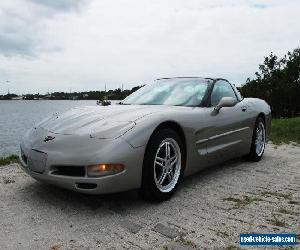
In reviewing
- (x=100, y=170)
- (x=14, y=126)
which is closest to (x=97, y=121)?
(x=100, y=170)

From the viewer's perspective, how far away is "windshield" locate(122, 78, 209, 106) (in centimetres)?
429

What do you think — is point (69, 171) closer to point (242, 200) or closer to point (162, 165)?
point (162, 165)

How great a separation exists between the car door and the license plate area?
181 cm

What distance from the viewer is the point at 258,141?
18.7 ft

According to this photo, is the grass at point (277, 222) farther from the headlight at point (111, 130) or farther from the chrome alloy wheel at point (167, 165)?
the headlight at point (111, 130)

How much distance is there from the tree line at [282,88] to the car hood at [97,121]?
35589 mm

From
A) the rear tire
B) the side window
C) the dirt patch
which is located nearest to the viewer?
the dirt patch

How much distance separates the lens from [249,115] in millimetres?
5266

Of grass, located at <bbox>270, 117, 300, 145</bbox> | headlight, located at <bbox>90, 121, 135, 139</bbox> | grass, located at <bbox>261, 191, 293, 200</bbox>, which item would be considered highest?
headlight, located at <bbox>90, 121, 135, 139</bbox>

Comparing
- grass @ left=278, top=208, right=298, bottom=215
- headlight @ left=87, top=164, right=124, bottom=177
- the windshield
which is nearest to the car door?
the windshield

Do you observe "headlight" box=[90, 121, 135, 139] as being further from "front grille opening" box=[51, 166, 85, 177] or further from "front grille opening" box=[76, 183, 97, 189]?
"front grille opening" box=[76, 183, 97, 189]

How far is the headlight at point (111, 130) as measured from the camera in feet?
10.3

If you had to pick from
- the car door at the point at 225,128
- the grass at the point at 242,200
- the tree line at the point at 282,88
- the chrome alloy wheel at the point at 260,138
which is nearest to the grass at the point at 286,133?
the chrome alloy wheel at the point at 260,138

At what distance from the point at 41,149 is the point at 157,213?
3.85ft
